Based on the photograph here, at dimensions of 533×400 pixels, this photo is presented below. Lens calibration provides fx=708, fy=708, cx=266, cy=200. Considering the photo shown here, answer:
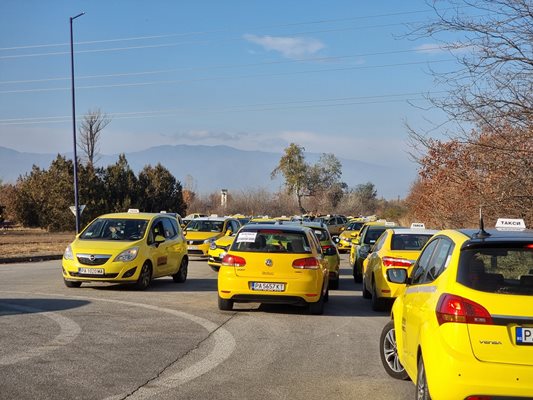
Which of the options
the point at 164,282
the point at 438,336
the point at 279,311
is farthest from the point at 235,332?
the point at 164,282

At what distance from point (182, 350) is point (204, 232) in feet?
59.0

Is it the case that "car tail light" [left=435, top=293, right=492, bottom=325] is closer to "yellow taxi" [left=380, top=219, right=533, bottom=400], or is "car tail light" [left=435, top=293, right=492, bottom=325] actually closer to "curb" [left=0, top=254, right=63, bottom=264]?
"yellow taxi" [left=380, top=219, right=533, bottom=400]

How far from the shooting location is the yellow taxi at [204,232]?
1037 inches

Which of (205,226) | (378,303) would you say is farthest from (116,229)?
(205,226)

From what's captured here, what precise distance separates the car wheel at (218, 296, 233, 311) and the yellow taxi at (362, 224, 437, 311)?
272cm

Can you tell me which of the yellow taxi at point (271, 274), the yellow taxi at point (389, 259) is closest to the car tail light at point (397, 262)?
the yellow taxi at point (389, 259)

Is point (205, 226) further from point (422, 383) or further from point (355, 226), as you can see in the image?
point (422, 383)

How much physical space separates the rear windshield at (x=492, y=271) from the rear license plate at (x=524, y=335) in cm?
29

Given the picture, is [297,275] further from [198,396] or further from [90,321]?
[198,396]

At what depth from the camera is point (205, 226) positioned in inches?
1062

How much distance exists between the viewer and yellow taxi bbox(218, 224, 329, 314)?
11.7 meters

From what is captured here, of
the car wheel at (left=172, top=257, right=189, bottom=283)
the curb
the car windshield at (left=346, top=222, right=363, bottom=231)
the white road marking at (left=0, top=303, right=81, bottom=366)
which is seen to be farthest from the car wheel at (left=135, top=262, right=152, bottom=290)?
the car windshield at (left=346, top=222, right=363, bottom=231)

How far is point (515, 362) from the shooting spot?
191 inches

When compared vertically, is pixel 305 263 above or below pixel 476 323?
below
